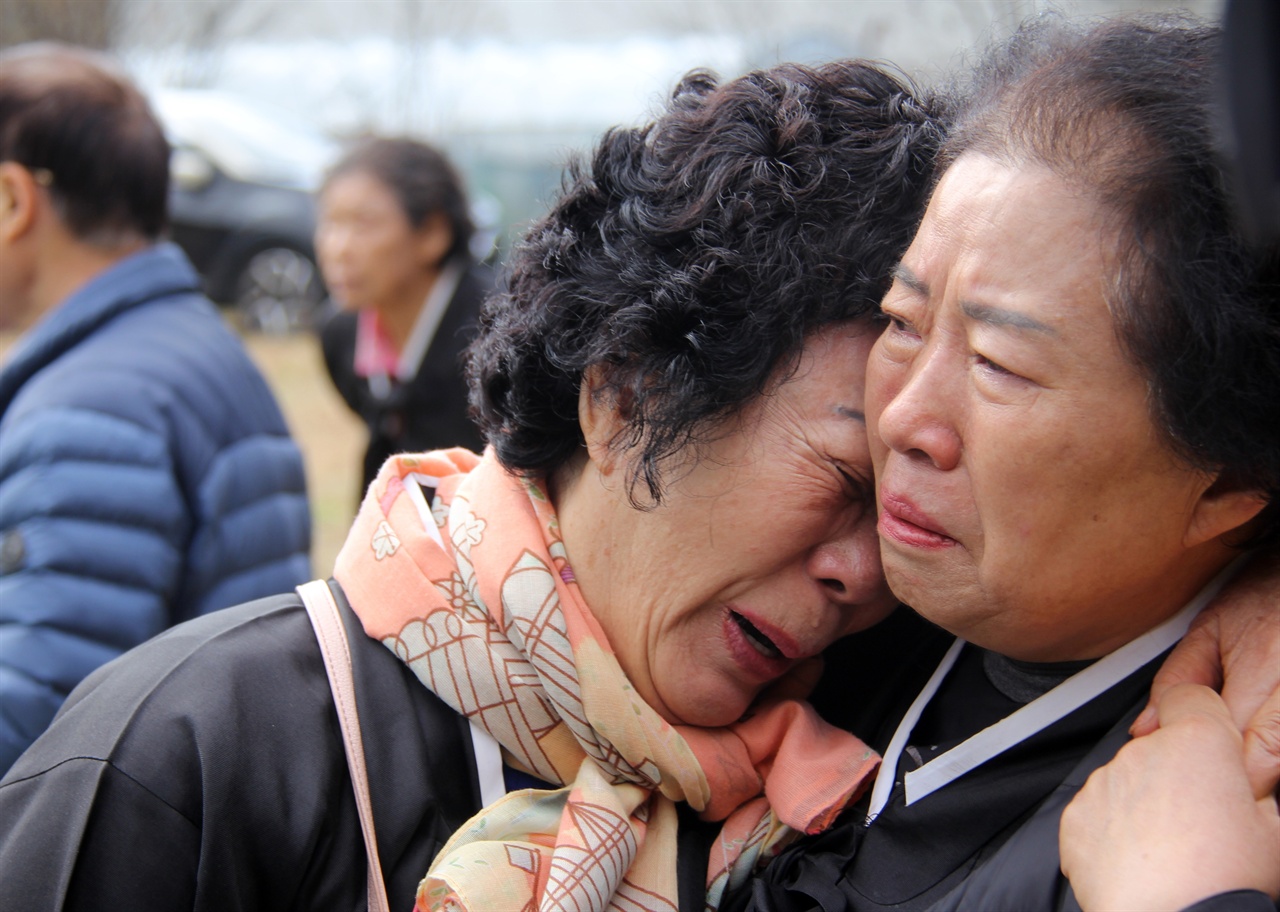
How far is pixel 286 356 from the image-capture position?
13.0 m

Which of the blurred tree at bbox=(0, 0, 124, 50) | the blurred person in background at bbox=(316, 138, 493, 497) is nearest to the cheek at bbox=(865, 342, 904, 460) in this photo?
the blurred person in background at bbox=(316, 138, 493, 497)

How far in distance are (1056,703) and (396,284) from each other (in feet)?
15.0

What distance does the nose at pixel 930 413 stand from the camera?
146 centimetres

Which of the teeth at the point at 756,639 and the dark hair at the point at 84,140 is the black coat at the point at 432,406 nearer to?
the dark hair at the point at 84,140

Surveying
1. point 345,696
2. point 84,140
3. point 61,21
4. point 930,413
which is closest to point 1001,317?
point 930,413

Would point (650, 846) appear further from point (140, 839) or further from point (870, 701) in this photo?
point (140, 839)

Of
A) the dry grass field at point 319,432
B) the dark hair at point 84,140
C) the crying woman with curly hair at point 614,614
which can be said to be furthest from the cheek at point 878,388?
the dry grass field at point 319,432

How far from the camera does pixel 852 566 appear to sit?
5.86ft

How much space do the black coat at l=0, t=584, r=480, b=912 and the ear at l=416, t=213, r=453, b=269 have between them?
4.11 metres

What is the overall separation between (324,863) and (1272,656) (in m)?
1.24

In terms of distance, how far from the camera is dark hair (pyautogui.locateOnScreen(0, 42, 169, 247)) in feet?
10.5

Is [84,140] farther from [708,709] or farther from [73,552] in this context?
[708,709]

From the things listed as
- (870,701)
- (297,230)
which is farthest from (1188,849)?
(297,230)

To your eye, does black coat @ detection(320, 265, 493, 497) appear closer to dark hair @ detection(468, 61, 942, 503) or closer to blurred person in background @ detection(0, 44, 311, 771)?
blurred person in background @ detection(0, 44, 311, 771)
